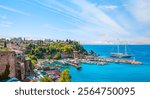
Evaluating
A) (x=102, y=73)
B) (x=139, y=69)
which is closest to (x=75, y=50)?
(x=102, y=73)

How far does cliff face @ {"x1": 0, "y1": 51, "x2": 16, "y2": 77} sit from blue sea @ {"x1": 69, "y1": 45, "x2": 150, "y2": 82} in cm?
50

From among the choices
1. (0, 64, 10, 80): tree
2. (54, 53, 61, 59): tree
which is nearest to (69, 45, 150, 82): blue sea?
(54, 53, 61, 59): tree

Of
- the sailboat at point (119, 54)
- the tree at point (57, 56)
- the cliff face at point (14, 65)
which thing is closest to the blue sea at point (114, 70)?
the sailboat at point (119, 54)

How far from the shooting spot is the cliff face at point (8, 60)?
11.0 feet

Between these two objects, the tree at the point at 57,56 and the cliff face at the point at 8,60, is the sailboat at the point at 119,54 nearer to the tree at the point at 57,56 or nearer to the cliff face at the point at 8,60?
the tree at the point at 57,56

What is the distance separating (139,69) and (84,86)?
54cm

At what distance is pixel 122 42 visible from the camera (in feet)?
11.5

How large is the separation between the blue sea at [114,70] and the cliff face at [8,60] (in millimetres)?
497

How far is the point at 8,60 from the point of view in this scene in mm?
3359

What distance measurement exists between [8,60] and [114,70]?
92 centimetres

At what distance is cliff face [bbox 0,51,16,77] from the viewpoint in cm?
334

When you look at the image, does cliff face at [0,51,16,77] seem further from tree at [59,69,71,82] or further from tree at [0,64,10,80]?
tree at [59,69,71,82]

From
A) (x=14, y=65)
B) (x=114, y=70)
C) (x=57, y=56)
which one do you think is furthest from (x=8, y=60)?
(x=114, y=70)

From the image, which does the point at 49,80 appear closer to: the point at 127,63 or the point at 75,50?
the point at 75,50
